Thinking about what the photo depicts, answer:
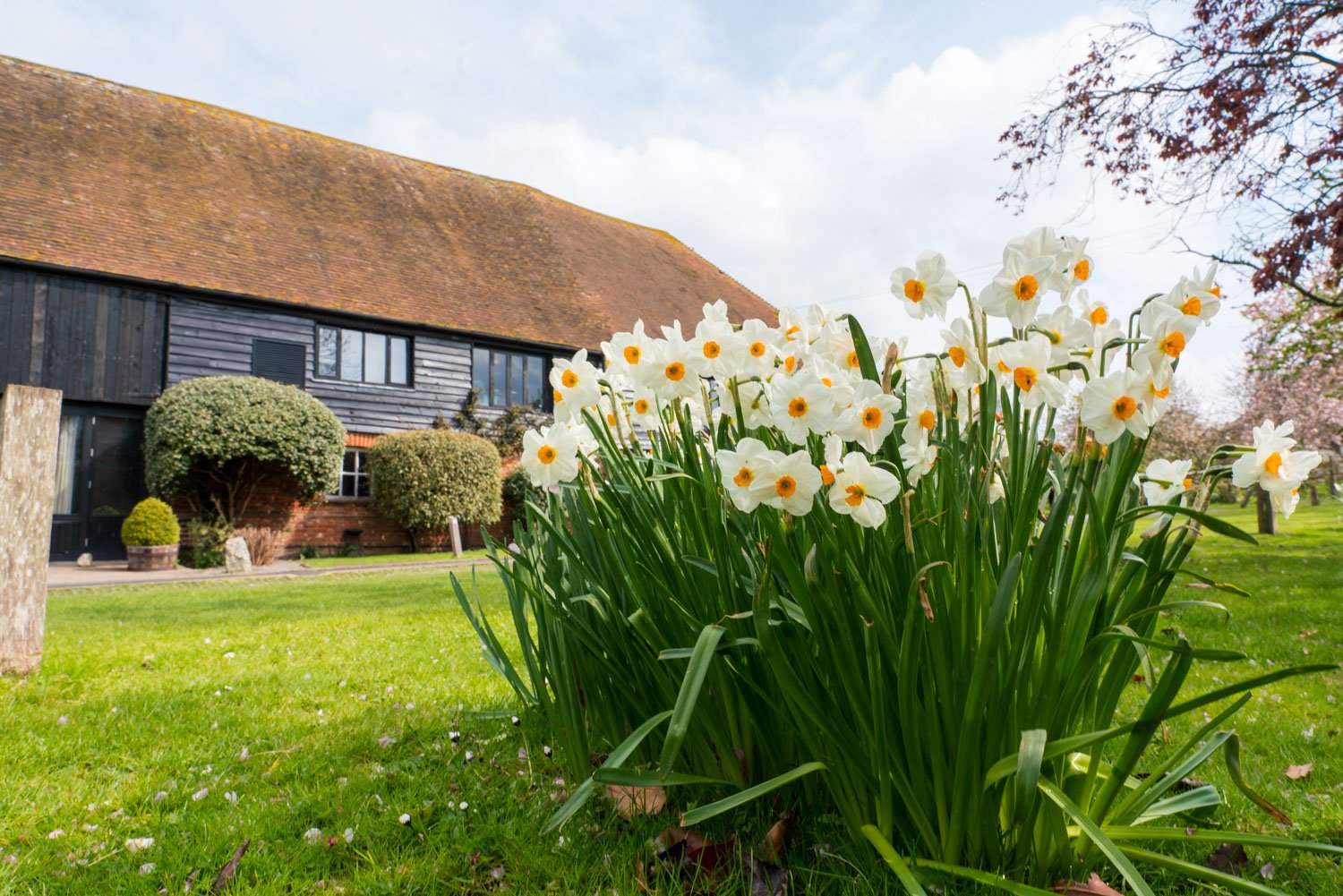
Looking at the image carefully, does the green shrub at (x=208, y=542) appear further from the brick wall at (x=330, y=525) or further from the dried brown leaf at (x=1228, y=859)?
the dried brown leaf at (x=1228, y=859)

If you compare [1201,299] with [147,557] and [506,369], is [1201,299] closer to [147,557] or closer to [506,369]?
[147,557]

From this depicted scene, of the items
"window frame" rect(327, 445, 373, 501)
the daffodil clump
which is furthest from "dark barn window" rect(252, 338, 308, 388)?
the daffodil clump

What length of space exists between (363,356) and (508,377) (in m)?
3.21

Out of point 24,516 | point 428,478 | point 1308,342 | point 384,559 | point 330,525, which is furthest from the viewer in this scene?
point 330,525

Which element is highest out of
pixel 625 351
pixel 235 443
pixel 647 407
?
pixel 235 443

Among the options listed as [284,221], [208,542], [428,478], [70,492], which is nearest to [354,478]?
[428,478]

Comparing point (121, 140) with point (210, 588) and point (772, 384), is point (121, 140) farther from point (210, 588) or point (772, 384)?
point (772, 384)

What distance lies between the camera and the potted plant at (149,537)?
1248cm

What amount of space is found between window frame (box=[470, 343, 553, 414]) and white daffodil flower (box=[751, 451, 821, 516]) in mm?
16452

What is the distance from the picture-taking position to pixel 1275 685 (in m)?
3.99

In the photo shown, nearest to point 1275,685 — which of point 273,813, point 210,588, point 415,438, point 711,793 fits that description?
point 711,793

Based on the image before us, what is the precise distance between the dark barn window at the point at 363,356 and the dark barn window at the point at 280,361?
449 millimetres

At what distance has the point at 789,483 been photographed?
1494mm

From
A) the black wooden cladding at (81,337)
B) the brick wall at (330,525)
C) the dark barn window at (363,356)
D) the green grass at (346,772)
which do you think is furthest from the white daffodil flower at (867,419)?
the dark barn window at (363,356)
